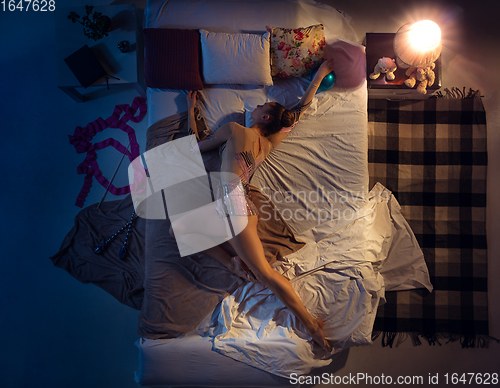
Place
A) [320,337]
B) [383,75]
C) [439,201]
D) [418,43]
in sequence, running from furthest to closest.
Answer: [439,201] < [383,75] < [418,43] < [320,337]

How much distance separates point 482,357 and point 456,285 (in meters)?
0.69

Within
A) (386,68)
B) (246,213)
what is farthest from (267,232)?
(386,68)

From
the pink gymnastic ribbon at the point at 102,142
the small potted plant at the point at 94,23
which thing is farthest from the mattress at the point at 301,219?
the pink gymnastic ribbon at the point at 102,142

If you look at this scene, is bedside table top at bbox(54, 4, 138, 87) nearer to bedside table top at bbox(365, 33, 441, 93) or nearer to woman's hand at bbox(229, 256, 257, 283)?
woman's hand at bbox(229, 256, 257, 283)

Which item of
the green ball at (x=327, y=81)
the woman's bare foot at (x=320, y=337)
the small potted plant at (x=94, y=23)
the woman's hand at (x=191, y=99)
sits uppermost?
the small potted plant at (x=94, y=23)

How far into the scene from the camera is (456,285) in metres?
2.51

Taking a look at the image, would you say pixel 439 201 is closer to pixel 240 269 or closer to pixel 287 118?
pixel 287 118

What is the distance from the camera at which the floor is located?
98.9 inches

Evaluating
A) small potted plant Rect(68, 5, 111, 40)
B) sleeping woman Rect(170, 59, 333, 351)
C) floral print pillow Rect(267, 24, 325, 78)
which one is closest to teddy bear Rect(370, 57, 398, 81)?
floral print pillow Rect(267, 24, 325, 78)

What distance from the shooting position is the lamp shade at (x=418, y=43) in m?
2.04

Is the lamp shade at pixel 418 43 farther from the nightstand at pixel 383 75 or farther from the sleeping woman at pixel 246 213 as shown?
the sleeping woman at pixel 246 213

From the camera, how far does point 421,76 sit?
2225 millimetres

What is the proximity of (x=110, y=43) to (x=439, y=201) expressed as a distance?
3263mm

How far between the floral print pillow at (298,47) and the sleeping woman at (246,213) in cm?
25
